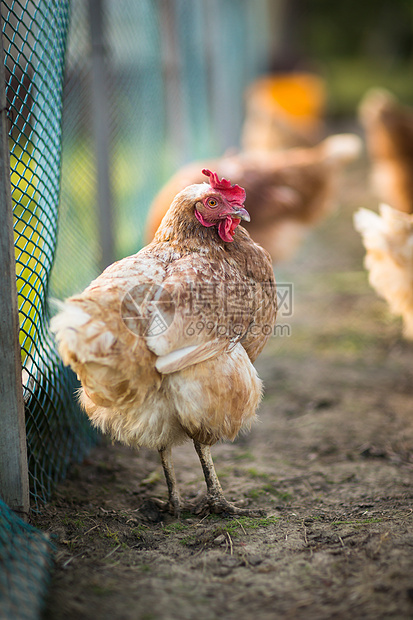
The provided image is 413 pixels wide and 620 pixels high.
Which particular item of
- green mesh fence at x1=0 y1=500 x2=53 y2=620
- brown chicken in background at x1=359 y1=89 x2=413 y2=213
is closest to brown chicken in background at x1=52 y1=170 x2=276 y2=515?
green mesh fence at x1=0 y1=500 x2=53 y2=620

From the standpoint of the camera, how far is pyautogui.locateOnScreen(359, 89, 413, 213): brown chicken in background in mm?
5984

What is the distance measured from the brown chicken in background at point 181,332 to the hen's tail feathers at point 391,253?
137 cm

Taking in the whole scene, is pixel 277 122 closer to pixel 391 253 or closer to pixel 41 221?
pixel 391 253

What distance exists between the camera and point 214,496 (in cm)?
244

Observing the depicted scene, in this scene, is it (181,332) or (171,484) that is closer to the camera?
(181,332)

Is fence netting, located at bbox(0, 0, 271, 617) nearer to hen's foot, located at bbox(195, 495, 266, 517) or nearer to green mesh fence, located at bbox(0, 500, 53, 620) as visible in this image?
green mesh fence, located at bbox(0, 500, 53, 620)

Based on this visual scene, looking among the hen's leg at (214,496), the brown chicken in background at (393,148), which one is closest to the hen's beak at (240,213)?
the hen's leg at (214,496)

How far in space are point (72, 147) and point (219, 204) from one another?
1.58 metres

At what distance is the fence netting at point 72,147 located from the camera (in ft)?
7.81

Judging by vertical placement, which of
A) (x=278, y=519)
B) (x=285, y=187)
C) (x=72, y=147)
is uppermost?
(x=72, y=147)

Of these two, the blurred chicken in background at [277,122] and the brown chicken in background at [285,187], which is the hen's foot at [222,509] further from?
the blurred chicken in background at [277,122]

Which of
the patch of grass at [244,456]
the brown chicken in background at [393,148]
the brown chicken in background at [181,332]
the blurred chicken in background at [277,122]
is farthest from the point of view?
the blurred chicken in background at [277,122]

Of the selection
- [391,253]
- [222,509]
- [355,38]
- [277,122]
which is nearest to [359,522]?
[222,509]

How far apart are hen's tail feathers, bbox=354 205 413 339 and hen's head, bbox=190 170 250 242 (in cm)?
154
